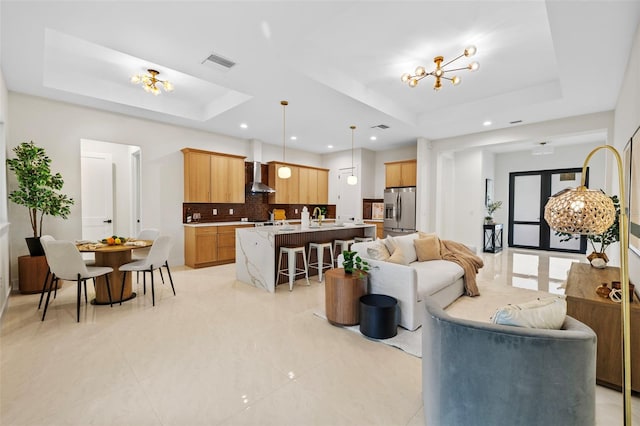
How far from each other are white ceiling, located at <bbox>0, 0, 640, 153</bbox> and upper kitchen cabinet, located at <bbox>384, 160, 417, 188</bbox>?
152 centimetres

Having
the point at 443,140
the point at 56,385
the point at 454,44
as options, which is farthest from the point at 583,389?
the point at 443,140

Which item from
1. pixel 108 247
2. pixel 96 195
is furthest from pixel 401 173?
pixel 96 195

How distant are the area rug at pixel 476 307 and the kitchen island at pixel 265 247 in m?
1.18

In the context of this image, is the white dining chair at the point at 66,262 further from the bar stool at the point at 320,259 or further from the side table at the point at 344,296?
the bar stool at the point at 320,259

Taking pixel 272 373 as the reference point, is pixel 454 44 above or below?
above

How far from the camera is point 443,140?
21.6 ft

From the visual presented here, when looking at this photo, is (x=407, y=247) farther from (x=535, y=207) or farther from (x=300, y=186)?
(x=535, y=207)

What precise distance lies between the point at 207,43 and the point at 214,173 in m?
3.54

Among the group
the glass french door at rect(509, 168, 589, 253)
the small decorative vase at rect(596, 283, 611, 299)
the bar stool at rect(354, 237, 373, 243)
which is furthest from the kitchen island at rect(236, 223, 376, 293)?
the glass french door at rect(509, 168, 589, 253)

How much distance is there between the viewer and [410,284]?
2.90 metres

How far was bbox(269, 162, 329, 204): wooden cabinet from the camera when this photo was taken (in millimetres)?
7457

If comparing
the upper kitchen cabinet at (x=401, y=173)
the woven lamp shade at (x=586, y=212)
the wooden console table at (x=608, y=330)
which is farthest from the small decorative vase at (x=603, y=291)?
the upper kitchen cabinet at (x=401, y=173)

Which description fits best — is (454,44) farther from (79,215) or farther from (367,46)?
(79,215)

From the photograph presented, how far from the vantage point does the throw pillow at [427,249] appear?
4111mm
